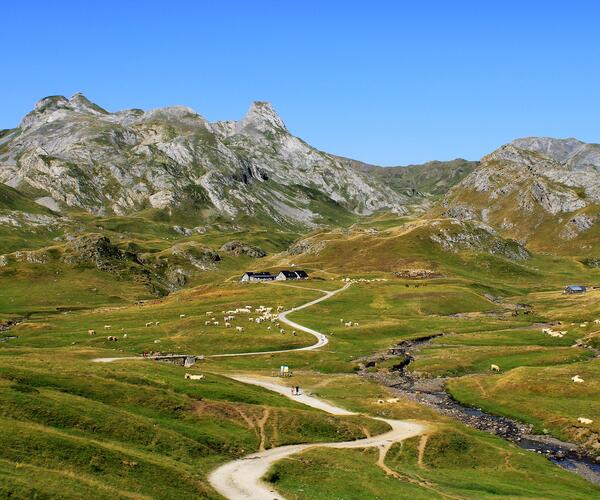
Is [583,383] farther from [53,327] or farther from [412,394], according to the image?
[53,327]

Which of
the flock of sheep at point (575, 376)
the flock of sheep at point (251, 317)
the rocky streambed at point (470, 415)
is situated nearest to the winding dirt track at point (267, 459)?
the rocky streambed at point (470, 415)

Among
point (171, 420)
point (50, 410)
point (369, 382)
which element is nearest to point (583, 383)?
point (369, 382)

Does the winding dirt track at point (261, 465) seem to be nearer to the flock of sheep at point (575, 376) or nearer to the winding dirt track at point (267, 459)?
the winding dirt track at point (267, 459)

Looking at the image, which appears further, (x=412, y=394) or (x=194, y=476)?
(x=412, y=394)

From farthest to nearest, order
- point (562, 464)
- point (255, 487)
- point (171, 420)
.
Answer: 1. point (562, 464)
2. point (171, 420)
3. point (255, 487)

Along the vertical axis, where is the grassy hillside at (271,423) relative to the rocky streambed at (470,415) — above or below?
above

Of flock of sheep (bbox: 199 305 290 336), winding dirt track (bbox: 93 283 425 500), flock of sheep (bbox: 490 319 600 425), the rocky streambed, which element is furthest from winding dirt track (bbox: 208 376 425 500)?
flock of sheep (bbox: 199 305 290 336)

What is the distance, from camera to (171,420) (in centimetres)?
6181

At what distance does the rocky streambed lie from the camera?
231 ft

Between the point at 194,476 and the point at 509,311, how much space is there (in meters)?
171

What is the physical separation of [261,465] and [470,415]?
4723 cm

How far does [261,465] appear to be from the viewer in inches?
2095

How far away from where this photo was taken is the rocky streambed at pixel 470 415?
231ft

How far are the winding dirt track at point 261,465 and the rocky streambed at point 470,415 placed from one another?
15.8m
